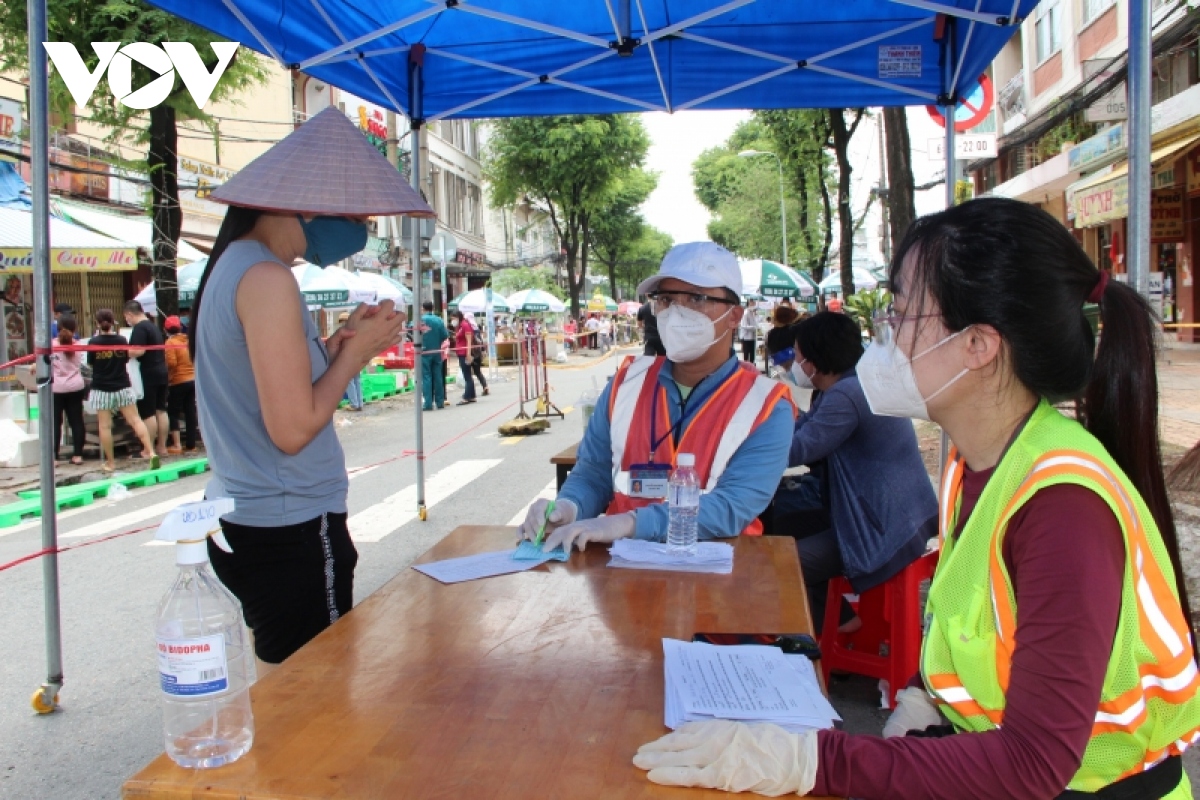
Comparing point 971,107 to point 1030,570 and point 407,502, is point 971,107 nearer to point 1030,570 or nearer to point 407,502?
point 1030,570

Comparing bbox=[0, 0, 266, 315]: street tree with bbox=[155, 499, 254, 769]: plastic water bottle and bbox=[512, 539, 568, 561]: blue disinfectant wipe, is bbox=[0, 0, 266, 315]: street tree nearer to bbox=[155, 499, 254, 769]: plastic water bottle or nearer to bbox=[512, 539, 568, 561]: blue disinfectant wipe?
bbox=[512, 539, 568, 561]: blue disinfectant wipe

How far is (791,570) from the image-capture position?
7.87 feet

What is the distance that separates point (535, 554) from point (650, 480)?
0.51 metres

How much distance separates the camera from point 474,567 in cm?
246

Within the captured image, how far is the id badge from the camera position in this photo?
287 cm

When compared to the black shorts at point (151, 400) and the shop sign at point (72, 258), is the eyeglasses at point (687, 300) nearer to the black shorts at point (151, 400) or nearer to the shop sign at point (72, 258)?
the black shorts at point (151, 400)

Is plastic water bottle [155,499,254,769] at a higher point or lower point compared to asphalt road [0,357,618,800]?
higher

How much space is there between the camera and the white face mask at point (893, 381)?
1.66 meters

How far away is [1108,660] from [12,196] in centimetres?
1750

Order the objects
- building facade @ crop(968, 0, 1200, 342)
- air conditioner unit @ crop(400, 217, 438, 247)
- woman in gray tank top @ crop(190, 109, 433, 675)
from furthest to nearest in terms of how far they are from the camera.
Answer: building facade @ crop(968, 0, 1200, 342)
air conditioner unit @ crop(400, 217, 438, 247)
woman in gray tank top @ crop(190, 109, 433, 675)

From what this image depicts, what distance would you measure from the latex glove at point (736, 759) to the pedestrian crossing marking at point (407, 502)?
587 centimetres

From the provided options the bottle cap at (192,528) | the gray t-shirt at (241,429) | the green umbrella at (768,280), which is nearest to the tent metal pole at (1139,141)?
the gray t-shirt at (241,429)

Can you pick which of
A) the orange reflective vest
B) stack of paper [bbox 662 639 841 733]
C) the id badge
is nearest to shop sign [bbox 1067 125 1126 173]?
the orange reflective vest

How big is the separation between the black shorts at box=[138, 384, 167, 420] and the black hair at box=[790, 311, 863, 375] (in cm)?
903
